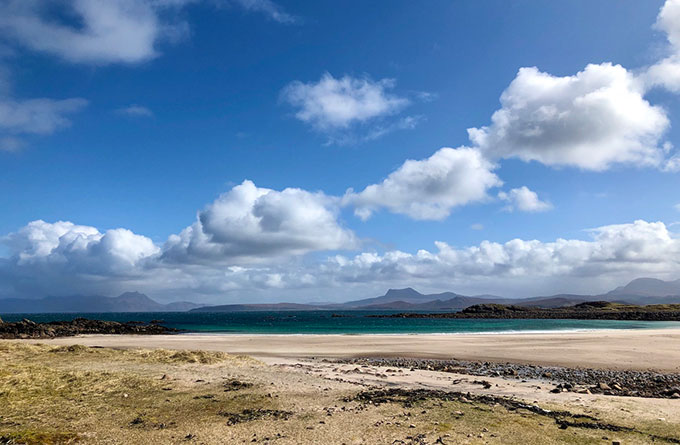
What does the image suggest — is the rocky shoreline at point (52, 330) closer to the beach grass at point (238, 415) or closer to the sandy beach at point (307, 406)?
the sandy beach at point (307, 406)

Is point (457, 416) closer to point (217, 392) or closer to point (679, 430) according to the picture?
point (679, 430)

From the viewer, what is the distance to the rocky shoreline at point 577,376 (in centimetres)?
1655

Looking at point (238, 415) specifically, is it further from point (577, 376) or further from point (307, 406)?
point (577, 376)

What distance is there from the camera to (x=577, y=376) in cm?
A: 2119

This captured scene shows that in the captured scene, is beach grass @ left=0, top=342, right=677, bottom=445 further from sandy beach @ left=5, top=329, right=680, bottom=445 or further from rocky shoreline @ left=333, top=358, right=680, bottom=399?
rocky shoreline @ left=333, top=358, right=680, bottom=399

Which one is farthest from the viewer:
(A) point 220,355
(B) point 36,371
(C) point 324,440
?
(A) point 220,355

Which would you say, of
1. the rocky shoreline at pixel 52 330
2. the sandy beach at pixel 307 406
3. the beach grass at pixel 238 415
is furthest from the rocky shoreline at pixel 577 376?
the rocky shoreline at pixel 52 330

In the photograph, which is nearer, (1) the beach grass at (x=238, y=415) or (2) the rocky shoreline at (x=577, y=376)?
(1) the beach grass at (x=238, y=415)

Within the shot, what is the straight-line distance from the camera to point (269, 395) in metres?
13.8

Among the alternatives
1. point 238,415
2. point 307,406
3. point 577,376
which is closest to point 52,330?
point 238,415

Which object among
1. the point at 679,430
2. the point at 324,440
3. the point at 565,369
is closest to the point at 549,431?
the point at 679,430

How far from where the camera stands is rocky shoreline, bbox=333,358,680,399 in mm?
16547

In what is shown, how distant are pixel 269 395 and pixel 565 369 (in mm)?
18831

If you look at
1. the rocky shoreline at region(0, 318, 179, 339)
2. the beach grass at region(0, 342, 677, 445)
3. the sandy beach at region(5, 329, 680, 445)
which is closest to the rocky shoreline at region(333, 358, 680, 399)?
the sandy beach at region(5, 329, 680, 445)
